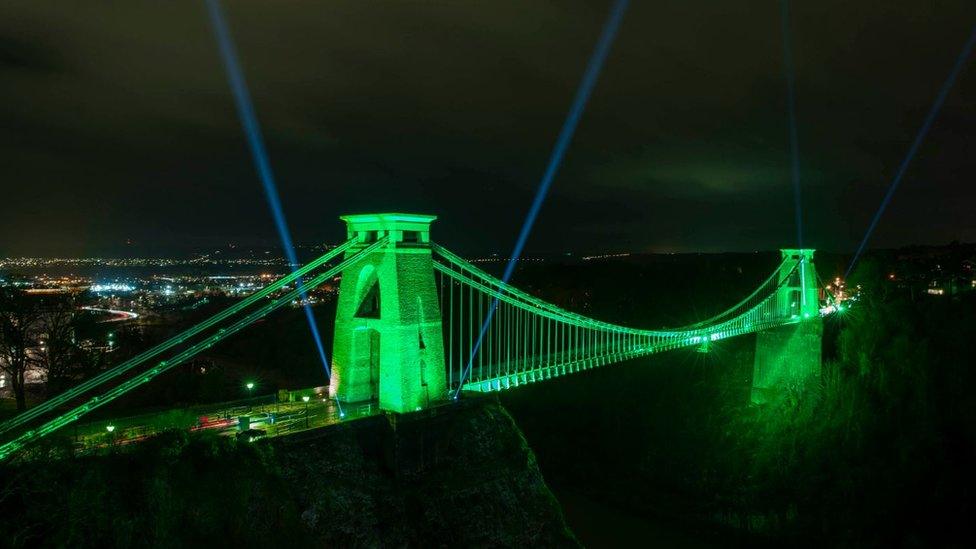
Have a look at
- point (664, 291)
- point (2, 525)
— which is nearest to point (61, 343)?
point (2, 525)

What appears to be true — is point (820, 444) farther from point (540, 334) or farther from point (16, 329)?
point (16, 329)

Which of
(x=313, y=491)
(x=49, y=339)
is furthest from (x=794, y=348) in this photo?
(x=49, y=339)

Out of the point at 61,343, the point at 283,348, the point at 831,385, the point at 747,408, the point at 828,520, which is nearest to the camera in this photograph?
the point at 61,343

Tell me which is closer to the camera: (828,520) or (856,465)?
(828,520)

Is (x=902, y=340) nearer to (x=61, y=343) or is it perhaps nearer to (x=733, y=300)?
(x=733, y=300)

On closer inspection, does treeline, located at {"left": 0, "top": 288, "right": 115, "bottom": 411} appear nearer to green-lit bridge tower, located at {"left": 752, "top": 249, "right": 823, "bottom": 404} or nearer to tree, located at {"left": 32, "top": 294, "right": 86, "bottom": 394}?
tree, located at {"left": 32, "top": 294, "right": 86, "bottom": 394}

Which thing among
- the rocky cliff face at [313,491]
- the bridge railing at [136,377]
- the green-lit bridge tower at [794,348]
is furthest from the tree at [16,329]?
the green-lit bridge tower at [794,348]
